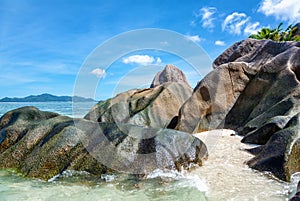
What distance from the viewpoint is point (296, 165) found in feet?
15.2

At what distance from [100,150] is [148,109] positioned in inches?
184

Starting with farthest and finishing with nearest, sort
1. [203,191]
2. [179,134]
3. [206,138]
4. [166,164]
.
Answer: [206,138] < [179,134] < [166,164] < [203,191]

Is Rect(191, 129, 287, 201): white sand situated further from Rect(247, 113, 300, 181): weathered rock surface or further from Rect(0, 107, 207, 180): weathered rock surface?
Rect(0, 107, 207, 180): weathered rock surface

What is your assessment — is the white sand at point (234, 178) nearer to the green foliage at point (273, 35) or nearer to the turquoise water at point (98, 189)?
the turquoise water at point (98, 189)

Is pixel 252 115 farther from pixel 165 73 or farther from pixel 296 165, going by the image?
pixel 165 73

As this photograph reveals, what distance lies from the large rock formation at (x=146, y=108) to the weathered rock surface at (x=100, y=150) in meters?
3.66

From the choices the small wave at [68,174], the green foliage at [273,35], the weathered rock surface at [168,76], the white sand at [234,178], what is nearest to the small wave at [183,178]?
the white sand at [234,178]

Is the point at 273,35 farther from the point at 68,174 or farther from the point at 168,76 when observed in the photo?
the point at 68,174

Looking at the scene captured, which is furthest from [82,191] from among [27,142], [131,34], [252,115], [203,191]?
[252,115]

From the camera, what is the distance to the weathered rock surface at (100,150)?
523 centimetres

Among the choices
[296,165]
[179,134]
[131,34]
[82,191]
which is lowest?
[82,191]

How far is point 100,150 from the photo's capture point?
543 cm

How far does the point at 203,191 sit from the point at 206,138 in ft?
12.0

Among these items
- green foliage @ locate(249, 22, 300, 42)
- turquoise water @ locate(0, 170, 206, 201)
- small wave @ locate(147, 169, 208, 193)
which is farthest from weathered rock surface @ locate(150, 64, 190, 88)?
turquoise water @ locate(0, 170, 206, 201)
